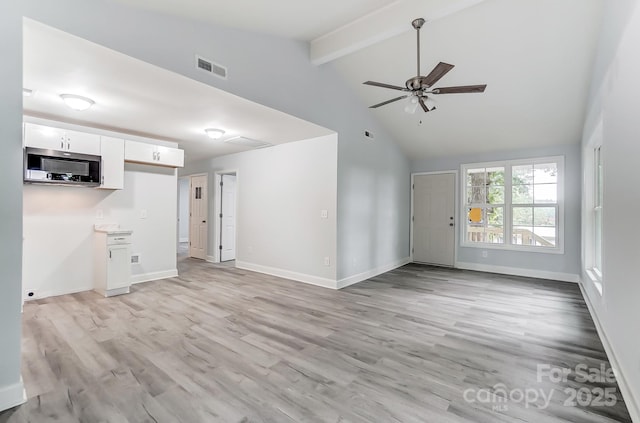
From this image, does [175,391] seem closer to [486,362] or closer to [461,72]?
[486,362]

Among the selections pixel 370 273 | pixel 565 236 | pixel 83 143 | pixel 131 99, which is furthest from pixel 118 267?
pixel 565 236

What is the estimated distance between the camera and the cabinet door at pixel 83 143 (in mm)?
4113

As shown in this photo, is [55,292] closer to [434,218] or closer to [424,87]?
[424,87]

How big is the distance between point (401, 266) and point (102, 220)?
5721mm

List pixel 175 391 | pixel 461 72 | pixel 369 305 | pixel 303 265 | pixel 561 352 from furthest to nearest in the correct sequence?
pixel 303 265 → pixel 461 72 → pixel 369 305 → pixel 561 352 → pixel 175 391

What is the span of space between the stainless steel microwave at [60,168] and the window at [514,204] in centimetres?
679

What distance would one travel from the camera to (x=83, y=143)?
4.23m

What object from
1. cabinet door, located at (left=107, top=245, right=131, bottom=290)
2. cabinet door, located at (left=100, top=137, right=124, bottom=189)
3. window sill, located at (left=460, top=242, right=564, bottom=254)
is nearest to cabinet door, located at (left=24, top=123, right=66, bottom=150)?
cabinet door, located at (left=100, top=137, right=124, bottom=189)

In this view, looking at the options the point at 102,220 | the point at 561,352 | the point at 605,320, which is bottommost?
the point at 561,352

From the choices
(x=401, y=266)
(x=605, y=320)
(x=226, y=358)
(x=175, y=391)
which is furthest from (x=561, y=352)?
(x=401, y=266)

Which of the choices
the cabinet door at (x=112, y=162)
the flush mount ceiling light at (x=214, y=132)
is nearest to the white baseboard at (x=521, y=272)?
the flush mount ceiling light at (x=214, y=132)

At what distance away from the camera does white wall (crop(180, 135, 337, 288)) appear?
495 centimetres

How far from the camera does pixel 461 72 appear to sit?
4.32 m

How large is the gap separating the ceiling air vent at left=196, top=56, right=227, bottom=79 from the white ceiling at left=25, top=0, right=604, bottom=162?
171 millimetres
